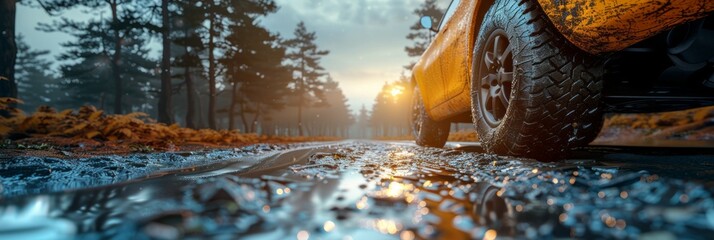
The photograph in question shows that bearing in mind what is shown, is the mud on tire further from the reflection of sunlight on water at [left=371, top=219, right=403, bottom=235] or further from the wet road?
the reflection of sunlight on water at [left=371, top=219, right=403, bottom=235]

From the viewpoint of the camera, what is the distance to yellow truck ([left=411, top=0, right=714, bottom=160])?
1496 millimetres

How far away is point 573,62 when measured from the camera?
1.83 meters

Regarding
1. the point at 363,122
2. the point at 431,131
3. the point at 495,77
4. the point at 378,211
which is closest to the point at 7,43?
the point at 431,131

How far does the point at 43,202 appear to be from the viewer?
2.97 feet

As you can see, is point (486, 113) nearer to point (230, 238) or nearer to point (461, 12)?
point (461, 12)

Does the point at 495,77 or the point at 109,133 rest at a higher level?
the point at 495,77

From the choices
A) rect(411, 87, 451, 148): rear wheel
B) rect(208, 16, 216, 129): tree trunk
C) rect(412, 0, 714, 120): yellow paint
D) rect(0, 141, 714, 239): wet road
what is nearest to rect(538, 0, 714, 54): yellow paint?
rect(412, 0, 714, 120): yellow paint

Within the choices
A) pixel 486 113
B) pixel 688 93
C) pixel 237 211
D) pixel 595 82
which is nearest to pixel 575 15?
pixel 595 82

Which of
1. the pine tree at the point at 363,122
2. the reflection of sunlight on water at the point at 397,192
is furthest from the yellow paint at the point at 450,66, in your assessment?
the pine tree at the point at 363,122

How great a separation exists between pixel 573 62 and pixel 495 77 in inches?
22.7

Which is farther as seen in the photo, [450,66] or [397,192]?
[450,66]

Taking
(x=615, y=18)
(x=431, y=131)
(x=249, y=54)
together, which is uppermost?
(x=249, y=54)

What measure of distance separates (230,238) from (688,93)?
289cm

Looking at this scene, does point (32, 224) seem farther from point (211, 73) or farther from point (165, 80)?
point (211, 73)
